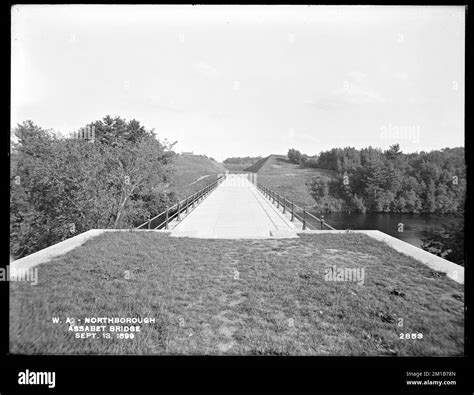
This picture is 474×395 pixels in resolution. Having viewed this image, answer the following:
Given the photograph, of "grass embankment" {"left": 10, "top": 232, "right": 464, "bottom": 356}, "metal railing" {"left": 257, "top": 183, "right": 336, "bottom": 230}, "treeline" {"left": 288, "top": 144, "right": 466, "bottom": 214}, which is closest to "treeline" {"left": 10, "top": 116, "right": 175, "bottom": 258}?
"grass embankment" {"left": 10, "top": 232, "right": 464, "bottom": 356}

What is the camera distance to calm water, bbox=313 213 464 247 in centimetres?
1684

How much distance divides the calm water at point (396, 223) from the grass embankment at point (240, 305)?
47.1ft

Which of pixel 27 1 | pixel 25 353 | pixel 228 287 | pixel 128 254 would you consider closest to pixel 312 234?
pixel 228 287

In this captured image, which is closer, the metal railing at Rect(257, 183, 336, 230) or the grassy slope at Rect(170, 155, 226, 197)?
the metal railing at Rect(257, 183, 336, 230)

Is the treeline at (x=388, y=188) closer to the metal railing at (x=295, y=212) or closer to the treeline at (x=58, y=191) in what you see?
the metal railing at (x=295, y=212)

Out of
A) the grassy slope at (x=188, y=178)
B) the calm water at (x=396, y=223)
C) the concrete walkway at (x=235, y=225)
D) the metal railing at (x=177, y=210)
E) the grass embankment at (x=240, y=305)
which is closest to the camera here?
the grass embankment at (x=240, y=305)

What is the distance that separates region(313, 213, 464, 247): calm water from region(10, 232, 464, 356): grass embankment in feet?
47.1

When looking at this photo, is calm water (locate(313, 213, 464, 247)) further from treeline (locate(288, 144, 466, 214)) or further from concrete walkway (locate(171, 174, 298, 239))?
concrete walkway (locate(171, 174, 298, 239))

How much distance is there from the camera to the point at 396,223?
20.6m

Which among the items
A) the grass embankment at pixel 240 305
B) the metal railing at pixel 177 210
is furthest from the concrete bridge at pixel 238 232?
the grass embankment at pixel 240 305

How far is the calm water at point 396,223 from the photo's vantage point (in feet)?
55.3

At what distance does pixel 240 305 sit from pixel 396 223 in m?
22.7

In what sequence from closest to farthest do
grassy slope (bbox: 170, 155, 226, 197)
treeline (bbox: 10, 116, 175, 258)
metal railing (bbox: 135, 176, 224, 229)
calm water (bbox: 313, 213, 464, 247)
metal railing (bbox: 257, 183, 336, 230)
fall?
1. metal railing (bbox: 135, 176, 224, 229)
2. metal railing (bbox: 257, 183, 336, 230)
3. treeline (bbox: 10, 116, 175, 258)
4. calm water (bbox: 313, 213, 464, 247)
5. grassy slope (bbox: 170, 155, 226, 197)
